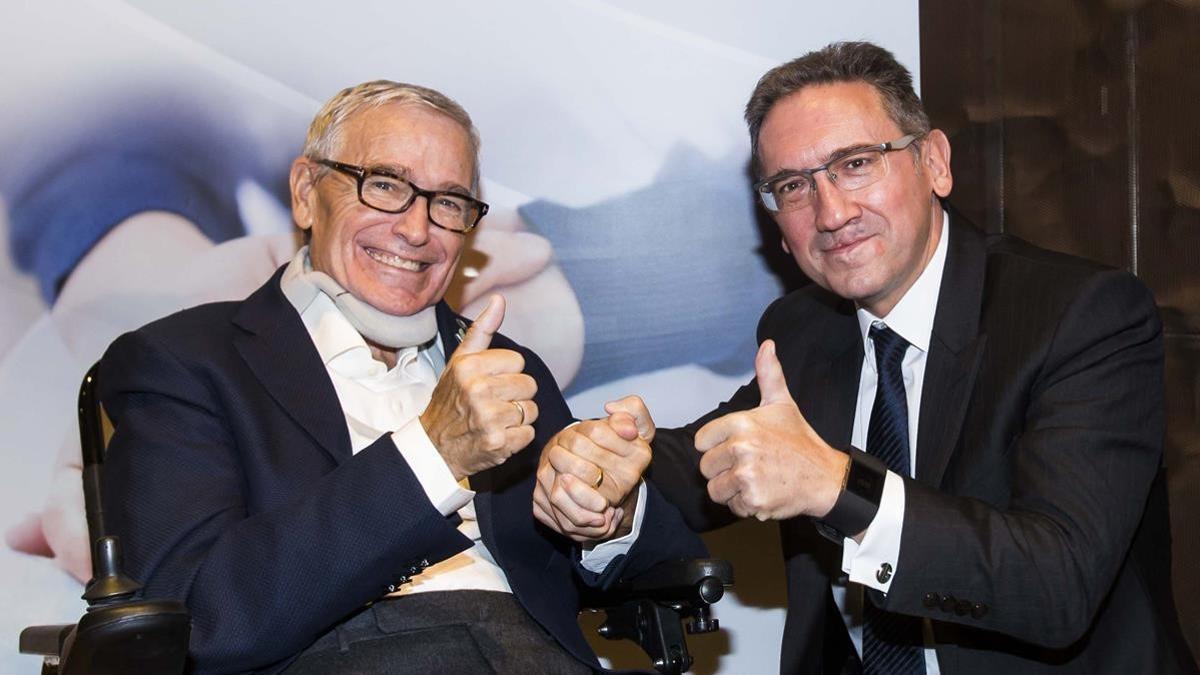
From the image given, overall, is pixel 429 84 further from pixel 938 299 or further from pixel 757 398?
pixel 938 299

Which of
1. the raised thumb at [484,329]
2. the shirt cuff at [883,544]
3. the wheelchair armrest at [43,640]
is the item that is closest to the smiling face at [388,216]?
the raised thumb at [484,329]

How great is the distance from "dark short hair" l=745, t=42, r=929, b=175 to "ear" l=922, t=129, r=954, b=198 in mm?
31

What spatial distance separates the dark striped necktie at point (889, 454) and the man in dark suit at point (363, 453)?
1.60 feet

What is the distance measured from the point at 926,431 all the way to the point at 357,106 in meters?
1.44

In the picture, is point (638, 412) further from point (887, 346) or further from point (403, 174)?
point (403, 174)

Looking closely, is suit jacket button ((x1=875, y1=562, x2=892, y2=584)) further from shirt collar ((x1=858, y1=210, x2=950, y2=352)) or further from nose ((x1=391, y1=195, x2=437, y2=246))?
nose ((x1=391, y1=195, x2=437, y2=246))

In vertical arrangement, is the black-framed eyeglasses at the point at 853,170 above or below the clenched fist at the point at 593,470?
above

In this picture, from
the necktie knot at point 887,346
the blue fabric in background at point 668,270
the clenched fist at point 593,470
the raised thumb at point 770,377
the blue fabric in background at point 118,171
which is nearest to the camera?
the raised thumb at point 770,377

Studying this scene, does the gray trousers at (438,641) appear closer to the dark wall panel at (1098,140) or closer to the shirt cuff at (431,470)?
the shirt cuff at (431,470)

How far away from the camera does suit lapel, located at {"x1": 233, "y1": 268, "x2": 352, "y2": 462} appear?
2502mm

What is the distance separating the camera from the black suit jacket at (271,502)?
216 centimetres

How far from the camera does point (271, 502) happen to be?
242 cm

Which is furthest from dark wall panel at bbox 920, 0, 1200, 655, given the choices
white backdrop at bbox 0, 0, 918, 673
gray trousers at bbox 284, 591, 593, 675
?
gray trousers at bbox 284, 591, 593, 675

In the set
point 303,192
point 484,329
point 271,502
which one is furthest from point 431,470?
point 303,192
